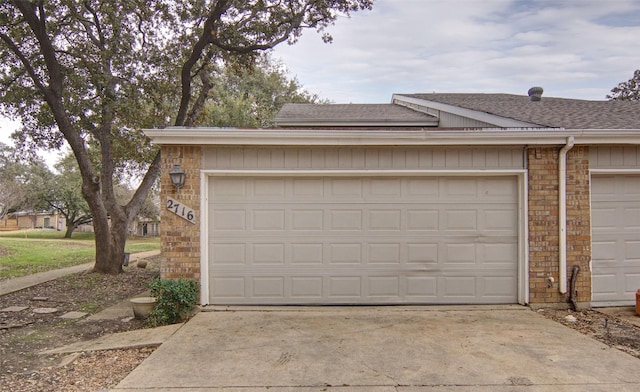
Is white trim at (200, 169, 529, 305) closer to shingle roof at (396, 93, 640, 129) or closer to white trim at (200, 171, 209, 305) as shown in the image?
white trim at (200, 171, 209, 305)

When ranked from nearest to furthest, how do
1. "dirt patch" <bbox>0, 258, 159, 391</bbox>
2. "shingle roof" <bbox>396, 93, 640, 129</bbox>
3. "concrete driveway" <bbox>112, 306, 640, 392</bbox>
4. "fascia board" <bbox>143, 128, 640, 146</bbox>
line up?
"concrete driveway" <bbox>112, 306, 640, 392</bbox>, "dirt patch" <bbox>0, 258, 159, 391</bbox>, "fascia board" <bbox>143, 128, 640, 146</bbox>, "shingle roof" <bbox>396, 93, 640, 129</bbox>

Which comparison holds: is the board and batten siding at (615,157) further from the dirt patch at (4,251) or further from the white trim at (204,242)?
the dirt patch at (4,251)

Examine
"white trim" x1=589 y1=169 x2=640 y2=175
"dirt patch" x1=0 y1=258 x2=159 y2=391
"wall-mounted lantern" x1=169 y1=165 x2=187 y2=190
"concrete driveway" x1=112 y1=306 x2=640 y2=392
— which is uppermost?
"white trim" x1=589 y1=169 x2=640 y2=175

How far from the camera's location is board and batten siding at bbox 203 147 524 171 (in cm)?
665

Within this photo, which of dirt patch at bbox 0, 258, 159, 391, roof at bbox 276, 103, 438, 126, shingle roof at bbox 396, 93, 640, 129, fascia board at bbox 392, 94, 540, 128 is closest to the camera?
dirt patch at bbox 0, 258, 159, 391

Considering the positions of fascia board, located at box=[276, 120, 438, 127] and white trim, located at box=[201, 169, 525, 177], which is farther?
fascia board, located at box=[276, 120, 438, 127]

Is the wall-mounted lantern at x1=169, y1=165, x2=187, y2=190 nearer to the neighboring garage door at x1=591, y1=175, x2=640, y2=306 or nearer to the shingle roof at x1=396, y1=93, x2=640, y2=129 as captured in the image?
the shingle roof at x1=396, y1=93, x2=640, y2=129

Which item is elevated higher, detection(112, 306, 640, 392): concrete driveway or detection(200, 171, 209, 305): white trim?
detection(200, 171, 209, 305): white trim

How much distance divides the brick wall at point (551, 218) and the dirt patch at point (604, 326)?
275 mm

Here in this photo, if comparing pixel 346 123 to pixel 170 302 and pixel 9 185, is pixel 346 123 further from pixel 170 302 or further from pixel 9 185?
pixel 9 185

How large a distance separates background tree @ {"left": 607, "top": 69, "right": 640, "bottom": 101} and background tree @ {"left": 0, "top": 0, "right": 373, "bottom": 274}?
887 inches

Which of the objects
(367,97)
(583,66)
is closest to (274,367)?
(583,66)

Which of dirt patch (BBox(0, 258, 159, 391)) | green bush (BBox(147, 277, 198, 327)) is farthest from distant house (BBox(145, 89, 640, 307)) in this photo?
dirt patch (BBox(0, 258, 159, 391))

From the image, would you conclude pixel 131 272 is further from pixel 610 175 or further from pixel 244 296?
pixel 610 175
